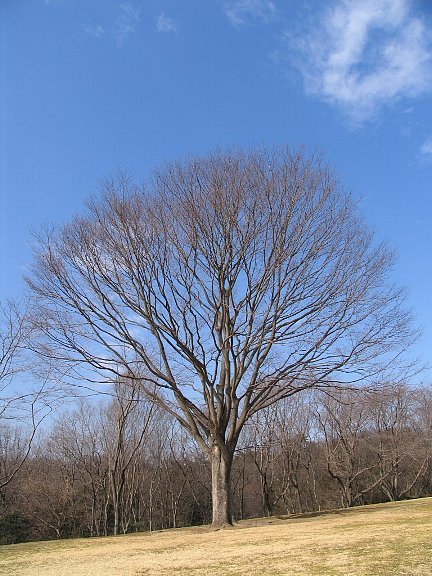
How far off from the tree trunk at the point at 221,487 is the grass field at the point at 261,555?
1442 millimetres

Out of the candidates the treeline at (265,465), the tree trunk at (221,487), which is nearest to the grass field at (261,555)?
the tree trunk at (221,487)

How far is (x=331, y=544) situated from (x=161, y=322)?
765 cm

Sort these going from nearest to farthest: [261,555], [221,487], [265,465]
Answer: [261,555]
[221,487]
[265,465]

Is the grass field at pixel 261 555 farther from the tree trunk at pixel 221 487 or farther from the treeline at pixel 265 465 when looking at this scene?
the treeline at pixel 265 465

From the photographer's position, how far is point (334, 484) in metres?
32.5

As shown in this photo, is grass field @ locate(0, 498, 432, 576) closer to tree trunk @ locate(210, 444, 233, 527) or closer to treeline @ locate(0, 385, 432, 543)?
tree trunk @ locate(210, 444, 233, 527)

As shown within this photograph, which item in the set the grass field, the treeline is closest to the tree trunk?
the grass field

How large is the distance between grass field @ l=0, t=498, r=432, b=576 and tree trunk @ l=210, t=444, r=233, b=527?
56.8 inches

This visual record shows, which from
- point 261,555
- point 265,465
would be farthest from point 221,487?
point 265,465

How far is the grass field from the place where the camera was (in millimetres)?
6082

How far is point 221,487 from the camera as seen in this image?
44.5ft

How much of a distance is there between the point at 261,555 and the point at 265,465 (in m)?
24.3

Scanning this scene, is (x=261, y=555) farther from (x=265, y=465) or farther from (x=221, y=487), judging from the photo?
(x=265, y=465)

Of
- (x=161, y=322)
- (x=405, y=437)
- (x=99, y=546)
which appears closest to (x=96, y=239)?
(x=161, y=322)
